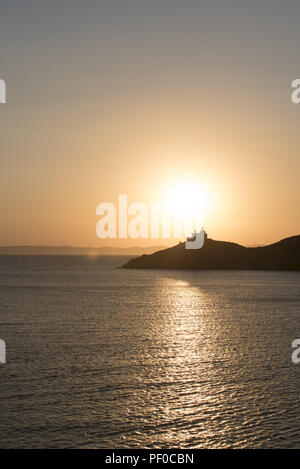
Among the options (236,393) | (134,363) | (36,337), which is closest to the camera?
(236,393)

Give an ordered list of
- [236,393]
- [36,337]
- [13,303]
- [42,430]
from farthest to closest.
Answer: [13,303] < [36,337] < [236,393] < [42,430]

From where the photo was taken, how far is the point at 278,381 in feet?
110

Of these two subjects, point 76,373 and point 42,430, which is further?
point 76,373

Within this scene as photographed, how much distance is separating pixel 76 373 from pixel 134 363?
5.61m

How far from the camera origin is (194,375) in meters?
34.5

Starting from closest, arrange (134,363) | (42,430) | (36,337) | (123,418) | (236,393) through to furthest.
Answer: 1. (42,430)
2. (123,418)
3. (236,393)
4. (134,363)
5. (36,337)

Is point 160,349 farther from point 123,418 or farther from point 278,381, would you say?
point 123,418

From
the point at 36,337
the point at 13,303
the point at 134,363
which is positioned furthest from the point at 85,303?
the point at 134,363

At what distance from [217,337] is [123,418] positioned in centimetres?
2872

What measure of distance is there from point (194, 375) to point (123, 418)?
10.3 m
